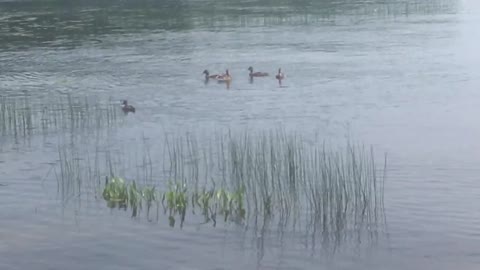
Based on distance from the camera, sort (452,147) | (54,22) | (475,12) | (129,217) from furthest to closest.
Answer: (475,12) → (54,22) → (452,147) → (129,217)

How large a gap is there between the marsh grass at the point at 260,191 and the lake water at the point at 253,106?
0.35 meters

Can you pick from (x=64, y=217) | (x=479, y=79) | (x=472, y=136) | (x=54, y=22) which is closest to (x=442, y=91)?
(x=479, y=79)

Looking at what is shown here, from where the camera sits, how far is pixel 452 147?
76.5 ft

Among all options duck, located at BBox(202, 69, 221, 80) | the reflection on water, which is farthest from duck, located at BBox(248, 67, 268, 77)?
the reflection on water

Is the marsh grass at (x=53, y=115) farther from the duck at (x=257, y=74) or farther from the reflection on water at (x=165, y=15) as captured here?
the reflection on water at (x=165, y=15)

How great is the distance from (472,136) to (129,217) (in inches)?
419

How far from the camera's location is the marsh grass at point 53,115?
2600cm

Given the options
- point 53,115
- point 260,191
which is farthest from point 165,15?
point 260,191

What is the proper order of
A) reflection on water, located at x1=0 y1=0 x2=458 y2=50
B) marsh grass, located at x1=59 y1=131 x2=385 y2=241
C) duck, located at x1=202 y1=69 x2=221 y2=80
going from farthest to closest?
reflection on water, located at x1=0 y1=0 x2=458 y2=50 < duck, located at x1=202 y1=69 x2=221 y2=80 < marsh grass, located at x1=59 y1=131 x2=385 y2=241

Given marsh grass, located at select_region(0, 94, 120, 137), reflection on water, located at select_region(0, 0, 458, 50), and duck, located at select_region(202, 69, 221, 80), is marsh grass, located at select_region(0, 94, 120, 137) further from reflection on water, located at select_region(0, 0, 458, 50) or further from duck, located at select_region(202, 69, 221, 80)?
reflection on water, located at select_region(0, 0, 458, 50)

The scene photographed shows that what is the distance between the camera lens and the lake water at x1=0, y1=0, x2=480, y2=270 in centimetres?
1572

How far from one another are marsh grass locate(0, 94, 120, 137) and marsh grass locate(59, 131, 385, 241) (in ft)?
17.6

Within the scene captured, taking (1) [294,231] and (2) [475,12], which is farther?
(2) [475,12]

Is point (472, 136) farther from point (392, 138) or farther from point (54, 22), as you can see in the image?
point (54, 22)
